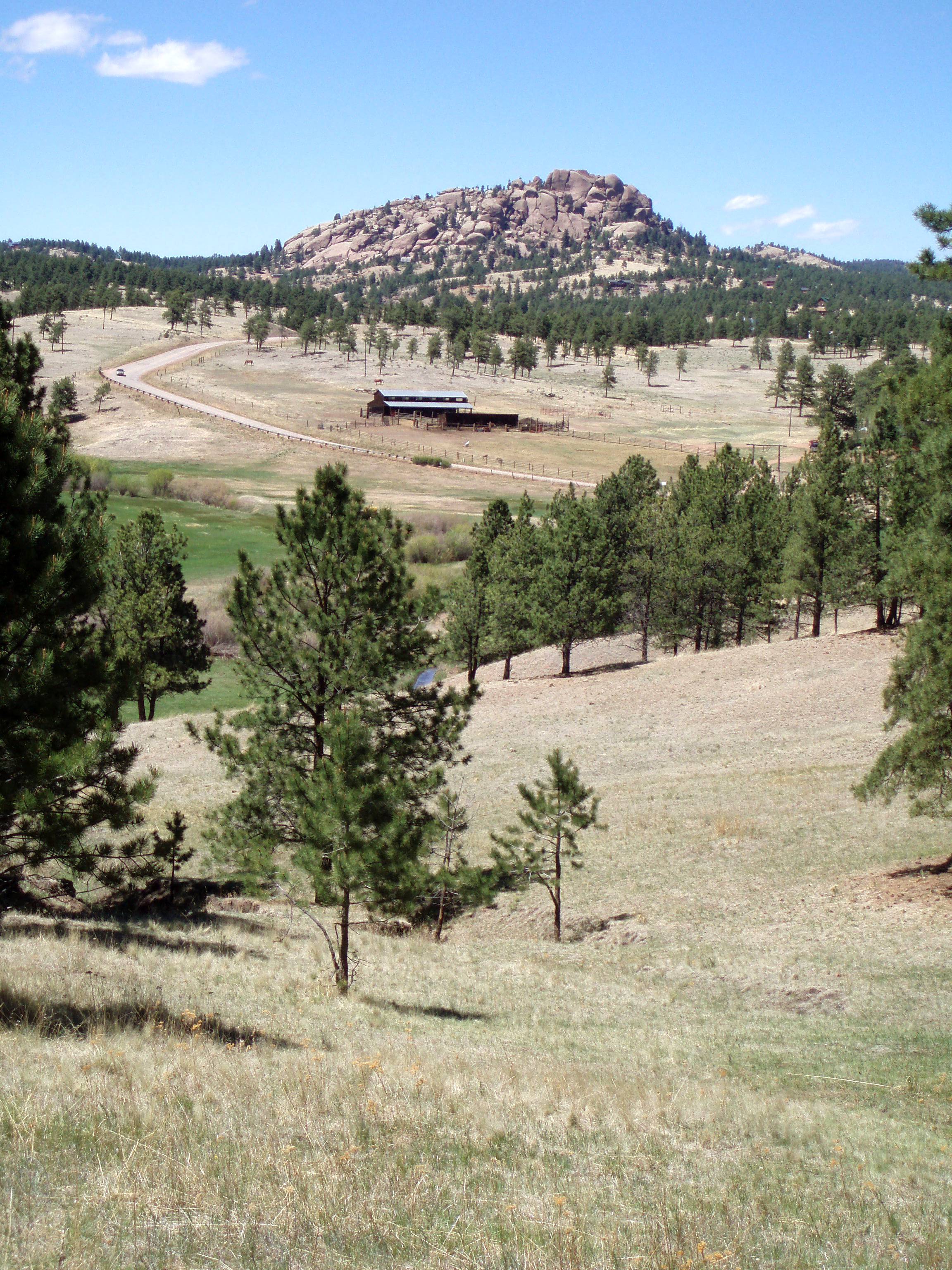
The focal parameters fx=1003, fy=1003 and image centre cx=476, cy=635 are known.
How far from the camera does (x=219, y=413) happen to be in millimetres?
133500

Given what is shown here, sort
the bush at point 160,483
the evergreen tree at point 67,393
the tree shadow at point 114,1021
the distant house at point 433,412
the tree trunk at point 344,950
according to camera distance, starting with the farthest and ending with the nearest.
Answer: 1. the distant house at point 433,412
2. the bush at point 160,483
3. the evergreen tree at point 67,393
4. the tree trunk at point 344,950
5. the tree shadow at point 114,1021

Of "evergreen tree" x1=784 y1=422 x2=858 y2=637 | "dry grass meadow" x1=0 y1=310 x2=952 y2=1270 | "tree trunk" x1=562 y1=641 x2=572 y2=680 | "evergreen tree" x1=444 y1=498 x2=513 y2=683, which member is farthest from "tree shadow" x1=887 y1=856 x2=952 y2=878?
"evergreen tree" x1=444 y1=498 x2=513 y2=683

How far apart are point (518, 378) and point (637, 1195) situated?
17782 centimetres

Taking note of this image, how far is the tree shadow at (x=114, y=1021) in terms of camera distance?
9.42 metres

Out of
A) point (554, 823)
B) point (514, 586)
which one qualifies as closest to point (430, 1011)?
point (554, 823)

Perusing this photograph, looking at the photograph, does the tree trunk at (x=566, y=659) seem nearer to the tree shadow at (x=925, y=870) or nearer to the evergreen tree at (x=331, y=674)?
the tree shadow at (x=925, y=870)

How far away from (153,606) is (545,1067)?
3259 centimetres

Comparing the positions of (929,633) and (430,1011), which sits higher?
(929,633)

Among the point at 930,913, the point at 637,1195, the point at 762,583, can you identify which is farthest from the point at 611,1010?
the point at 762,583

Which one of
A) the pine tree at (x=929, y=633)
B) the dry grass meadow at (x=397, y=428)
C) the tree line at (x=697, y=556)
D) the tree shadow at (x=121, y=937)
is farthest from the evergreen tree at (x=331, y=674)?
the dry grass meadow at (x=397, y=428)

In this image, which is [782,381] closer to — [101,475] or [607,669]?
[101,475]

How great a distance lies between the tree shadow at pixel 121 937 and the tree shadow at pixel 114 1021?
4.61 meters

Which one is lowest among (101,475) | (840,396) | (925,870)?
(925,870)

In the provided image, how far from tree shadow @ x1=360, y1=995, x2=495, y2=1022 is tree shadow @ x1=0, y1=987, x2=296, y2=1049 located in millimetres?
3563
